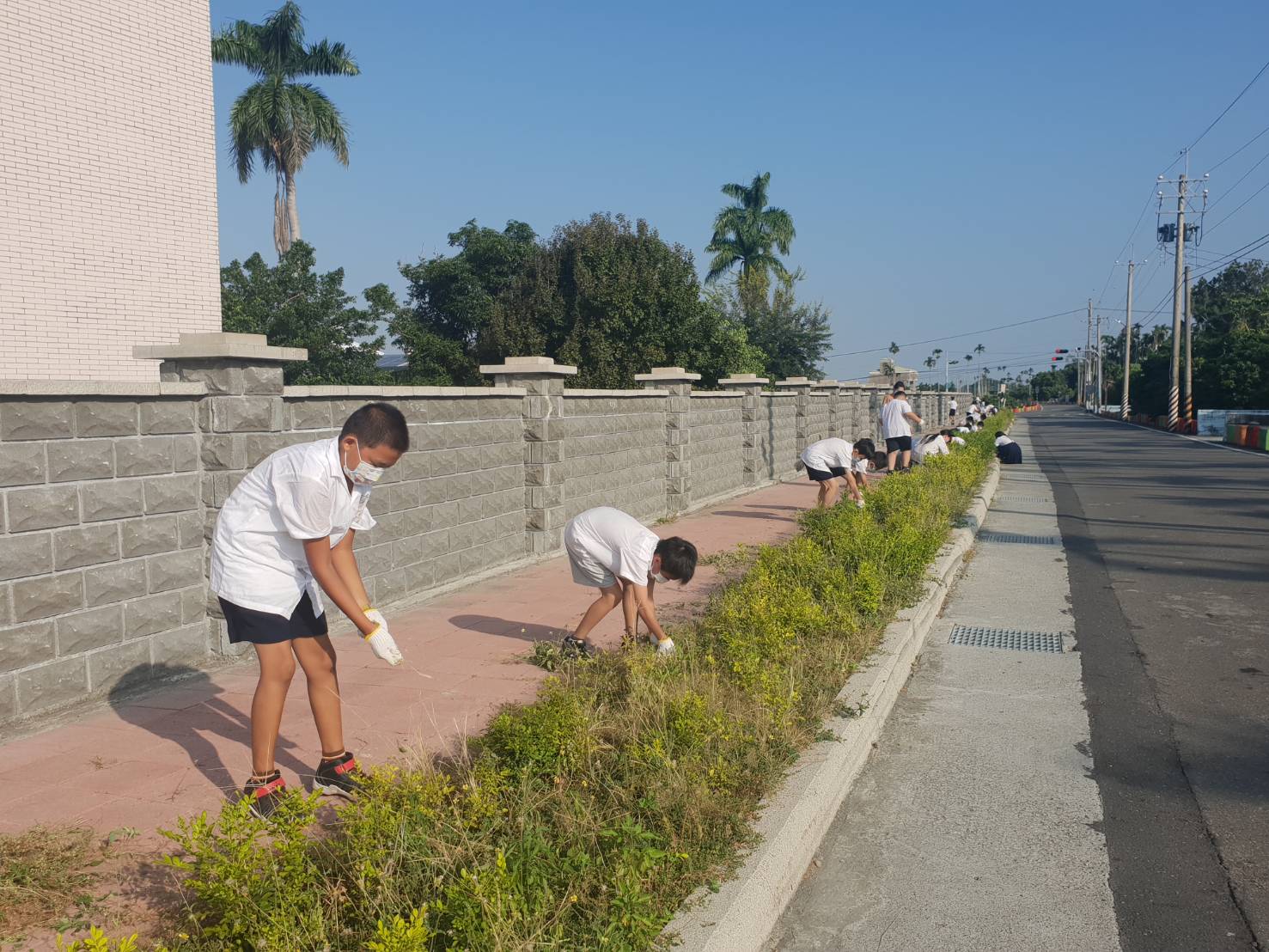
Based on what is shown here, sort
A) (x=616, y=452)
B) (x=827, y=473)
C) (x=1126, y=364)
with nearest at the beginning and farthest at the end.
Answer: (x=616, y=452) < (x=827, y=473) < (x=1126, y=364)

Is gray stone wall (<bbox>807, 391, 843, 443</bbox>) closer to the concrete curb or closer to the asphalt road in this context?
the asphalt road

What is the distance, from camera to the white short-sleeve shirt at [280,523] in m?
4.05

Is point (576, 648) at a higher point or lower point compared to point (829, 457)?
lower

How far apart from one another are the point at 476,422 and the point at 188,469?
340 centimetres

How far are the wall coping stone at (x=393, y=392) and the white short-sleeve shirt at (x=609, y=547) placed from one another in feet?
6.99

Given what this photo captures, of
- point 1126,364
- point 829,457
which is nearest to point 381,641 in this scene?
point 829,457

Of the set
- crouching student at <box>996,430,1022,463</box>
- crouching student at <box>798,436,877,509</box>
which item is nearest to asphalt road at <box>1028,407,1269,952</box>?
crouching student at <box>798,436,877,509</box>

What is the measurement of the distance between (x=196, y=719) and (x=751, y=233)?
140ft

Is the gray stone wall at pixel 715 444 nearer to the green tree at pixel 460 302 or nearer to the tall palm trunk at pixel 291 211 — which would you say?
the green tree at pixel 460 302

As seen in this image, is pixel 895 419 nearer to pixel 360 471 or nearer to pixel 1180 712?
pixel 1180 712

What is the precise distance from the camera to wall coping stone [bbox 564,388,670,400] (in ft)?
37.4

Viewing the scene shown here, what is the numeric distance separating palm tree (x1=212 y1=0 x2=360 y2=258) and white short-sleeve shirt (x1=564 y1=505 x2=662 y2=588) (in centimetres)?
3313

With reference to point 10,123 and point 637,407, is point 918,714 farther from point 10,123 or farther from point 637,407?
point 10,123

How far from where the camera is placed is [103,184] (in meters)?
13.7
